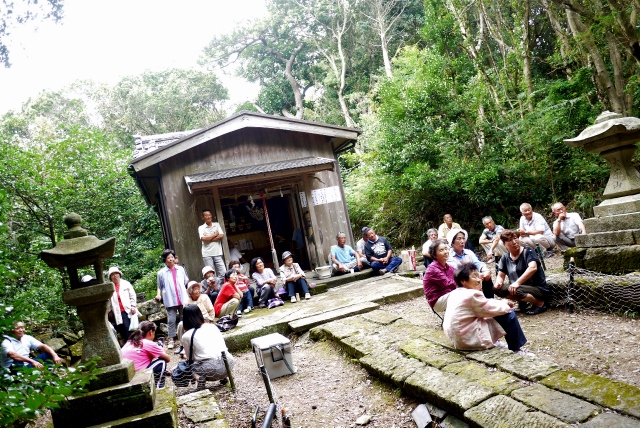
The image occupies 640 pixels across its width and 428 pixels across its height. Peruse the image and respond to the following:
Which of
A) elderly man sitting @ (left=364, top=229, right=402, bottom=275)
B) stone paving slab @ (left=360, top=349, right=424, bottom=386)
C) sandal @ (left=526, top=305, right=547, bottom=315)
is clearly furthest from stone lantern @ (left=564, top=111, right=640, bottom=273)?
elderly man sitting @ (left=364, top=229, right=402, bottom=275)

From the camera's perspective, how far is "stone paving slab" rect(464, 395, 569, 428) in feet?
9.21

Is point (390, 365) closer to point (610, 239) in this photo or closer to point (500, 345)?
point (500, 345)

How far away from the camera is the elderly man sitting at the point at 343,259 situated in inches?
393

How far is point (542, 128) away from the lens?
1057 cm

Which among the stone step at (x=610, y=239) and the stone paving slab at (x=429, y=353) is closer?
the stone paving slab at (x=429, y=353)

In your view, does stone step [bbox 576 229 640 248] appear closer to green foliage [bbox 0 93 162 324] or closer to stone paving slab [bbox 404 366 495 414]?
stone paving slab [bbox 404 366 495 414]

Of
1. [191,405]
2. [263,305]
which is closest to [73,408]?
[191,405]

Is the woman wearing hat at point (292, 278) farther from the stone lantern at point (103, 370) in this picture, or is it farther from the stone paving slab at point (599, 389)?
the stone paving slab at point (599, 389)

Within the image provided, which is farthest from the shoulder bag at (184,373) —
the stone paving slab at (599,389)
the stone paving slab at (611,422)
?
the stone paving slab at (611,422)

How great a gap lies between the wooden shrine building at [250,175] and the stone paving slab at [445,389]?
6.72 meters

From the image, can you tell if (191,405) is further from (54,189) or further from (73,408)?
(54,189)

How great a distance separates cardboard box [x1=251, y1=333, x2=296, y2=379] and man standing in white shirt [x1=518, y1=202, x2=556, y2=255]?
218 inches

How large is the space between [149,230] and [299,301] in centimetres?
855

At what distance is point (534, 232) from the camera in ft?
27.7
